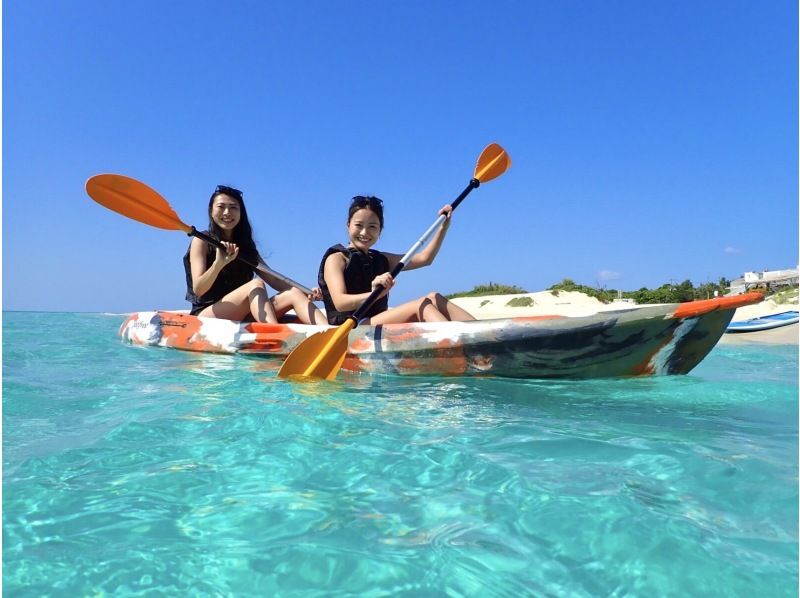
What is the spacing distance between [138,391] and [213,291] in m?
2.49

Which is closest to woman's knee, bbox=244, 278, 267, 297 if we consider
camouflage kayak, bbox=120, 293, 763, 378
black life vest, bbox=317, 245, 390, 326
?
black life vest, bbox=317, 245, 390, 326

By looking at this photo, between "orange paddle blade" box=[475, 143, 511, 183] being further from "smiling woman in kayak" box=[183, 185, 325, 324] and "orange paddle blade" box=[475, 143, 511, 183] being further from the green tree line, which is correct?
the green tree line

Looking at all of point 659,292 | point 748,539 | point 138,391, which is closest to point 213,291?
point 138,391

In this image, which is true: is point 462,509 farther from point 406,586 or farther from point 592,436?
point 592,436

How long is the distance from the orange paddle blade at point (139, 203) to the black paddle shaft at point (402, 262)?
2.21 meters

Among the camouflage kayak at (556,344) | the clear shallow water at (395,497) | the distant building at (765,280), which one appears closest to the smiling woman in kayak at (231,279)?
the camouflage kayak at (556,344)

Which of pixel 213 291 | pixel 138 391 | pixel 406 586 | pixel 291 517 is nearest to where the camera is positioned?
pixel 406 586

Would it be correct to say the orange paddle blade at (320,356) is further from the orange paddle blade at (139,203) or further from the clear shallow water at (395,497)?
the orange paddle blade at (139,203)

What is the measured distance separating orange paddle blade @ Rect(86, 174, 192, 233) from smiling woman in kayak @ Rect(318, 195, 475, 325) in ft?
5.81

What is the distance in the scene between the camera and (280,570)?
1088mm

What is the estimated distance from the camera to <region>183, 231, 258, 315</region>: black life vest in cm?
530

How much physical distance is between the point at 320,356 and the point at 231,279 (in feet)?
7.55

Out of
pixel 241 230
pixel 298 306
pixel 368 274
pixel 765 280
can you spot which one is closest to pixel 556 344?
pixel 368 274

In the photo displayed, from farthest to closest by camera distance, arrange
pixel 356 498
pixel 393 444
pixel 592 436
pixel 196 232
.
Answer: pixel 196 232 → pixel 592 436 → pixel 393 444 → pixel 356 498
